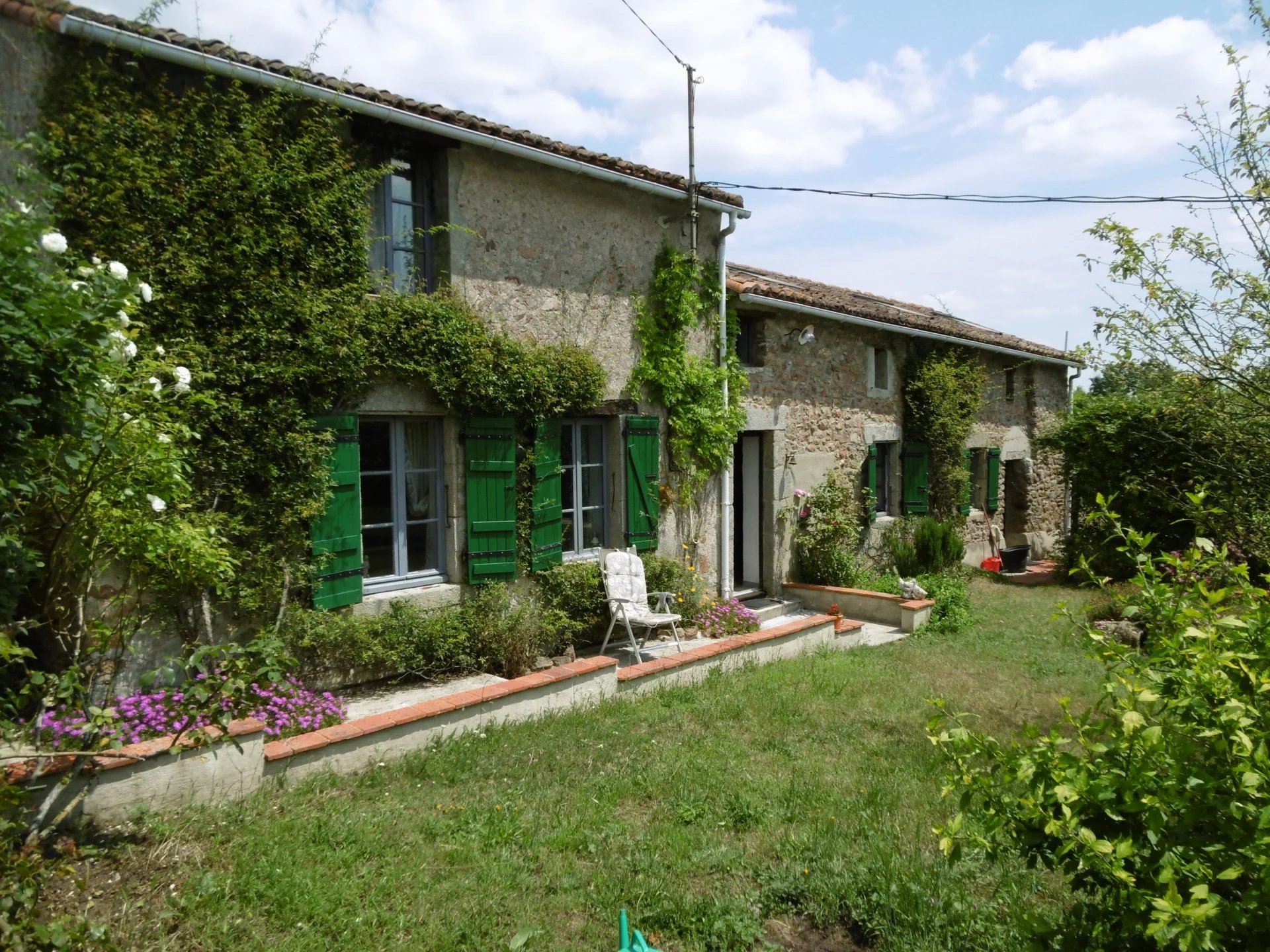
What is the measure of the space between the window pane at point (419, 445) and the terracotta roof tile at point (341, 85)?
2346 mm

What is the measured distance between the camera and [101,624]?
12.5 feet

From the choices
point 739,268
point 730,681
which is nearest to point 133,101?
point 730,681

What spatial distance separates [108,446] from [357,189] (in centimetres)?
303

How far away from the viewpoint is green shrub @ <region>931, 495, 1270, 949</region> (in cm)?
179

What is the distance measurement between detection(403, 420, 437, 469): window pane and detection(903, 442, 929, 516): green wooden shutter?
307 inches

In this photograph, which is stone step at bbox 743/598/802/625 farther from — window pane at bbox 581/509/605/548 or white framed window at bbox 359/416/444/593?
white framed window at bbox 359/416/444/593

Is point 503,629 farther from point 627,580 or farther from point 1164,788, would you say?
point 1164,788

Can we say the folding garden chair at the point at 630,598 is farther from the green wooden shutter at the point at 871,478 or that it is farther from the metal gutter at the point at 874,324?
the green wooden shutter at the point at 871,478

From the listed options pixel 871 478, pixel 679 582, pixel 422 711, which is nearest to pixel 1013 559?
pixel 871 478

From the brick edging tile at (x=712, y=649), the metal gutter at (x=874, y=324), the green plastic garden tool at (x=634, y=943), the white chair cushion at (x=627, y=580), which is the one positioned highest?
the metal gutter at (x=874, y=324)

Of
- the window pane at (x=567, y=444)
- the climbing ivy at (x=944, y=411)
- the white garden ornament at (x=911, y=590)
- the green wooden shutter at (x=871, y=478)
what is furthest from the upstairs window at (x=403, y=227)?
the climbing ivy at (x=944, y=411)

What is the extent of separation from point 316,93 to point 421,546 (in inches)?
135

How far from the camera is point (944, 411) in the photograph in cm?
1237

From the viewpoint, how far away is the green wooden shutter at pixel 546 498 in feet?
23.3
